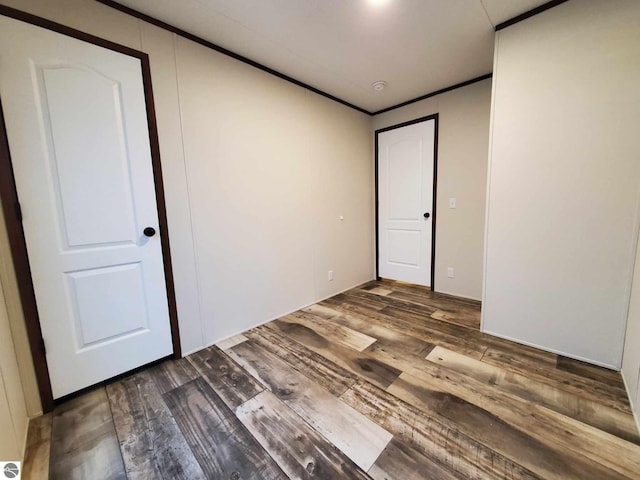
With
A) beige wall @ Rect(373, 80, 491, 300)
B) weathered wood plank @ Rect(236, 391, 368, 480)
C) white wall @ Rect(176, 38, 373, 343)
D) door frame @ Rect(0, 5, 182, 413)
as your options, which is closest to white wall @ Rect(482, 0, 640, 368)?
beige wall @ Rect(373, 80, 491, 300)

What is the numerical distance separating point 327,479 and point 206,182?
6.39ft

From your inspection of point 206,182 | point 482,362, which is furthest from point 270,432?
point 206,182

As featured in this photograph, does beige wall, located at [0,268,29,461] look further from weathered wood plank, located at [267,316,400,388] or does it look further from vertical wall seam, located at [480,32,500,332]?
vertical wall seam, located at [480,32,500,332]

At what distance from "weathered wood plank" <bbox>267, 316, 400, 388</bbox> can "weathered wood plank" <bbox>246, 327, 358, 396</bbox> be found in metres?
0.05

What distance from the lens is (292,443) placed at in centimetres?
121

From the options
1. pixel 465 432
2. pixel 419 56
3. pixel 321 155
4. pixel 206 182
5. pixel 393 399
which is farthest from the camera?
pixel 321 155

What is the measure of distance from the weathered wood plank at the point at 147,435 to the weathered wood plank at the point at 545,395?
62.1 inches

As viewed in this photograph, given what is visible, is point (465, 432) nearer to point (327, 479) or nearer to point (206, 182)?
point (327, 479)

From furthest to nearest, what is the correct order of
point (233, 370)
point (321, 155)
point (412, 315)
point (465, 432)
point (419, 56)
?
1. point (321, 155)
2. point (412, 315)
3. point (419, 56)
4. point (233, 370)
5. point (465, 432)

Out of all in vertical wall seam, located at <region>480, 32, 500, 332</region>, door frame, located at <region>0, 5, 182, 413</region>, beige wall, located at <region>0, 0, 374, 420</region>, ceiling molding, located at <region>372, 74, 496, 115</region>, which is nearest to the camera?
door frame, located at <region>0, 5, 182, 413</region>

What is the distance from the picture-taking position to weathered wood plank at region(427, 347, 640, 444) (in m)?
1.25

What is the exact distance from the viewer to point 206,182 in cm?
198

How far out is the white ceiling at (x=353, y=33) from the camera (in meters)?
1.61

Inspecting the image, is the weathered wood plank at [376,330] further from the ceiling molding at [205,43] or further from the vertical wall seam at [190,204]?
the ceiling molding at [205,43]
